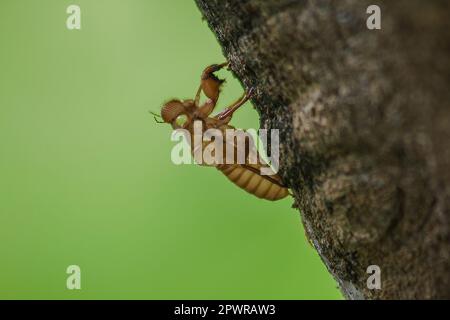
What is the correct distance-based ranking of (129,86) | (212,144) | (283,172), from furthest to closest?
(129,86), (212,144), (283,172)

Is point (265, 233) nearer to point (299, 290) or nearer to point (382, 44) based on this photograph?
point (299, 290)

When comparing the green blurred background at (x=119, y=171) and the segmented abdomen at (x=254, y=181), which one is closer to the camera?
the segmented abdomen at (x=254, y=181)

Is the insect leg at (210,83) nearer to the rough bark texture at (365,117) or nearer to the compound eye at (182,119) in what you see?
the compound eye at (182,119)

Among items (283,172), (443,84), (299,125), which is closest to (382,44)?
(443,84)

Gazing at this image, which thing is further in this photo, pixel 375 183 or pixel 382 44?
pixel 375 183

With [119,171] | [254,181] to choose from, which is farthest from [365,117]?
[119,171]

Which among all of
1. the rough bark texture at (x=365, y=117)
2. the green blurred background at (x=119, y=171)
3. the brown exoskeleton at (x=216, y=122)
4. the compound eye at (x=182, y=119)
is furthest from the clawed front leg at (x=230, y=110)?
the green blurred background at (x=119, y=171)

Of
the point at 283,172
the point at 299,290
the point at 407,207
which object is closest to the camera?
the point at 407,207

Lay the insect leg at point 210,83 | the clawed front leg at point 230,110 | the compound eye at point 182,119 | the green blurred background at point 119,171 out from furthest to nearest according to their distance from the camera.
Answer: the green blurred background at point 119,171 < the compound eye at point 182,119 < the insect leg at point 210,83 < the clawed front leg at point 230,110
